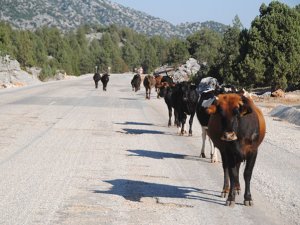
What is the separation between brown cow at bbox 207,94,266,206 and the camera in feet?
25.1

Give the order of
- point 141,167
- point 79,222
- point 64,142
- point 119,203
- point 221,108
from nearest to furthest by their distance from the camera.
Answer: point 79,222
point 221,108
point 119,203
point 141,167
point 64,142

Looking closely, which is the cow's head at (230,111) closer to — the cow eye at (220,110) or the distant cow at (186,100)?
the cow eye at (220,110)

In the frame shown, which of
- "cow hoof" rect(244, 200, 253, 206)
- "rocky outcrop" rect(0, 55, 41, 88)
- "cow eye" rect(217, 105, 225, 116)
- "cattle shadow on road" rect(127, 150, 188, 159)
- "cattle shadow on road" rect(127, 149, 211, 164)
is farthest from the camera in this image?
"rocky outcrop" rect(0, 55, 41, 88)

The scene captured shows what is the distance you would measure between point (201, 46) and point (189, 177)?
9163cm

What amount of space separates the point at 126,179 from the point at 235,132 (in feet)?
9.57

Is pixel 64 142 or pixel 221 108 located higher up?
pixel 221 108

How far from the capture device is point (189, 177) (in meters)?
10.3

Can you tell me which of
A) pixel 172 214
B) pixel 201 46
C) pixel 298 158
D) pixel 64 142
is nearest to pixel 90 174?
pixel 172 214

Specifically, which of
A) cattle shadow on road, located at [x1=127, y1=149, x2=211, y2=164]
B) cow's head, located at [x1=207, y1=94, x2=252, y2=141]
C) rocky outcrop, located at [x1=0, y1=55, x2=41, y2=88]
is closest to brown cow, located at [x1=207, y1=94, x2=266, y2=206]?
cow's head, located at [x1=207, y1=94, x2=252, y2=141]

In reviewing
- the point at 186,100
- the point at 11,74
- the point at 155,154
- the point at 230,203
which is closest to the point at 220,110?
the point at 230,203

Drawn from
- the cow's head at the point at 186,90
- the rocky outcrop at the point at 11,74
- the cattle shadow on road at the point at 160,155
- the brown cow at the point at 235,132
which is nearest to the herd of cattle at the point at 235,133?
the brown cow at the point at 235,132

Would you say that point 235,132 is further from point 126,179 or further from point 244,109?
point 126,179

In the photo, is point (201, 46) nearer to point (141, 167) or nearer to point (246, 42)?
point (246, 42)

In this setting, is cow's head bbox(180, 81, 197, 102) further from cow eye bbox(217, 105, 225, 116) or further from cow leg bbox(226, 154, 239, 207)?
cow eye bbox(217, 105, 225, 116)
